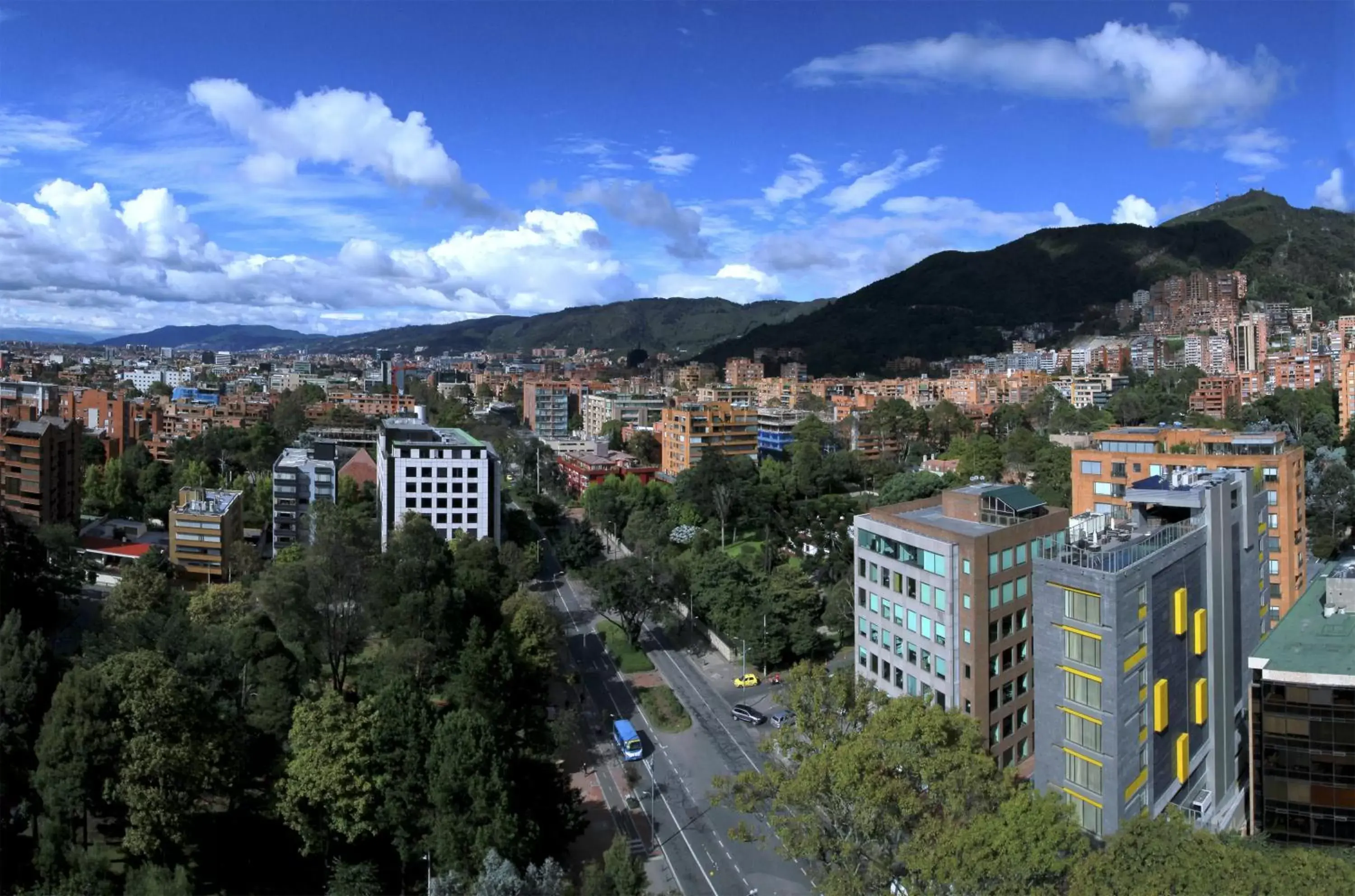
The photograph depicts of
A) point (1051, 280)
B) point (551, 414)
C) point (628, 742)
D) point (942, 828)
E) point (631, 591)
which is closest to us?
point (942, 828)

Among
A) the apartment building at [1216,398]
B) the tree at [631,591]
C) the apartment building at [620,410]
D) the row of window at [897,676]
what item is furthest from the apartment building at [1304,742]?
the apartment building at [620,410]

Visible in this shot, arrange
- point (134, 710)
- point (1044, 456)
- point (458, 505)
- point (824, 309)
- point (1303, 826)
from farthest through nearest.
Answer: point (824, 309)
point (1044, 456)
point (458, 505)
point (134, 710)
point (1303, 826)

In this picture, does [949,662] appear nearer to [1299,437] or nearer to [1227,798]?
[1227,798]

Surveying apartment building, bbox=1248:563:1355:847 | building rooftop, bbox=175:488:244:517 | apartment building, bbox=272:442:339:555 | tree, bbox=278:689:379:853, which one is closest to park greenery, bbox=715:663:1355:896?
apartment building, bbox=1248:563:1355:847

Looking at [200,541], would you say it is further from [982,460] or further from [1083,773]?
[982,460]

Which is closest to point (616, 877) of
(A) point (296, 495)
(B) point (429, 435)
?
(A) point (296, 495)

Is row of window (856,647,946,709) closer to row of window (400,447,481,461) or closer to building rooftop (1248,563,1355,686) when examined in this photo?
building rooftop (1248,563,1355,686)

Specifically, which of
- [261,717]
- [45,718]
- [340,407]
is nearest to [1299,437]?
[261,717]
